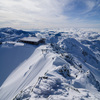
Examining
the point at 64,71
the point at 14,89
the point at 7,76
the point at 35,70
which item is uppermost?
the point at 64,71

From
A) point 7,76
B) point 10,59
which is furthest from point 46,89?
point 10,59

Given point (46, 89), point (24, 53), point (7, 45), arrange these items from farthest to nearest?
point (7, 45)
point (24, 53)
point (46, 89)

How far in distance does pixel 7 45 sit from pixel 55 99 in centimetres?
2436

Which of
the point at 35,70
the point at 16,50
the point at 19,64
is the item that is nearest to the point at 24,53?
the point at 16,50

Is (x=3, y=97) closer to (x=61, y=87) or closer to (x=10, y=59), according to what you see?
(x=61, y=87)

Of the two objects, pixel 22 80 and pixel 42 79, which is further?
pixel 22 80

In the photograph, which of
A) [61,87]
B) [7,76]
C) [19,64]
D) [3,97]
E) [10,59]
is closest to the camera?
[61,87]

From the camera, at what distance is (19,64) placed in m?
17.9

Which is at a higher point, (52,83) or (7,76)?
(52,83)

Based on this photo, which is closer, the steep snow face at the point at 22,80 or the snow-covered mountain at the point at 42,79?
the snow-covered mountain at the point at 42,79

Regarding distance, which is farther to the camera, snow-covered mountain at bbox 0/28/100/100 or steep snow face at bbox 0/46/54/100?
steep snow face at bbox 0/46/54/100

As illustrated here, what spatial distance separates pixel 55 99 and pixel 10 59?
17.8 metres

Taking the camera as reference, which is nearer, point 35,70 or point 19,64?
point 35,70

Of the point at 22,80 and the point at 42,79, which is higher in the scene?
the point at 42,79
